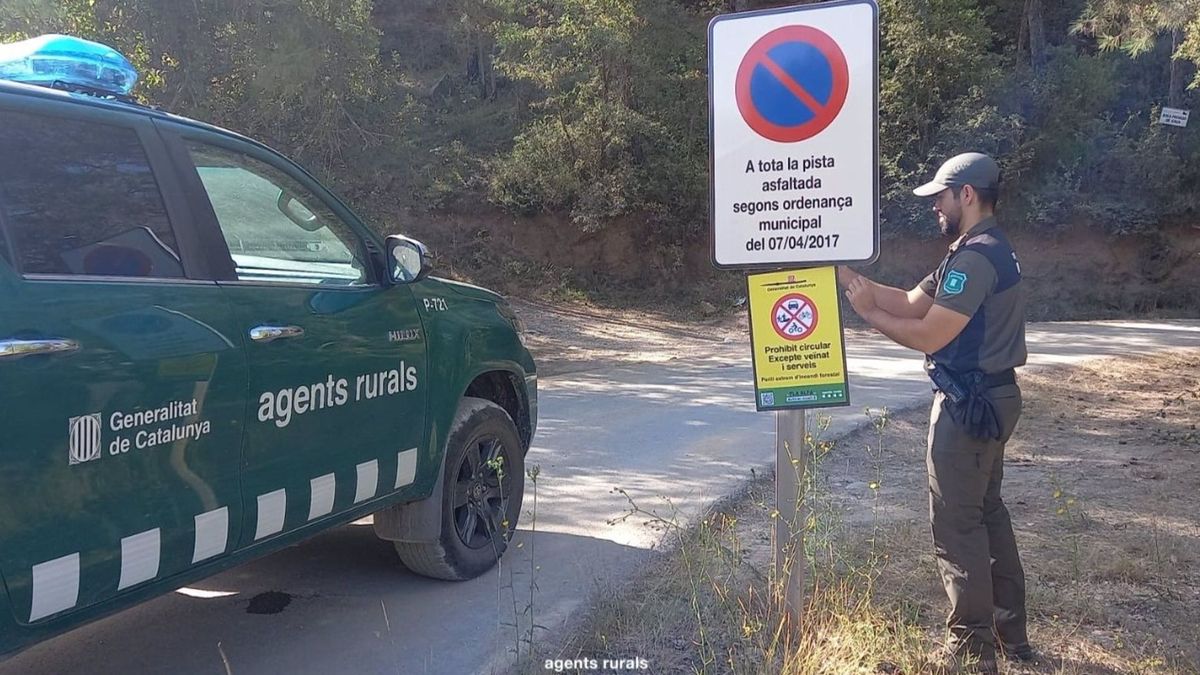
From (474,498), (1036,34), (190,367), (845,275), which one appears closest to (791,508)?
(845,275)

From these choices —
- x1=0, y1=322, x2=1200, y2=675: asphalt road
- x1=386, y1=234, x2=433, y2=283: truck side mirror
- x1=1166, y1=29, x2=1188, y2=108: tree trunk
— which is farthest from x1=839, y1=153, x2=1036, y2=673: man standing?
x1=1166, y1=29, x2=1188, y2=108: tree trunk

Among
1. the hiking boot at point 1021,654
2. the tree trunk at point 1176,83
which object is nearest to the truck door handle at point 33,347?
the hiking boot at point 1021,654

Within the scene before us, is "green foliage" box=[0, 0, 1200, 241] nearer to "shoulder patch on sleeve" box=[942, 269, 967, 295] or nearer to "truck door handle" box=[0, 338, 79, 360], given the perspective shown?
"shoulder patch on sleeve" box=[942, 269, 967, 295]

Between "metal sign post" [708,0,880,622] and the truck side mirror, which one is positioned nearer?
"metal sign post" [708,0,880,622]

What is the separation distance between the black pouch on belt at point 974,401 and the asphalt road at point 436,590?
168cm

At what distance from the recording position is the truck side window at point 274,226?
362cm

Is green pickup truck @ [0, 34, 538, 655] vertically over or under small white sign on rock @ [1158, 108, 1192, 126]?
under

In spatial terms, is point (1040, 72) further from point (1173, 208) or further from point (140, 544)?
point (140, 544)

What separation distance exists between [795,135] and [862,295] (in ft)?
2.04

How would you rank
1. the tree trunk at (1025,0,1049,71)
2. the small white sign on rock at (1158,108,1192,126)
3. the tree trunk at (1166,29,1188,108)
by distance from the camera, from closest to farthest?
the small white sign on rock at (1158,108,1192,126), the tree trunk at (1166,29,1188,108), the tree trunk at (1025,0,1049,71)

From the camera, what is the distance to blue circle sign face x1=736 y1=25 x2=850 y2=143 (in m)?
3.42

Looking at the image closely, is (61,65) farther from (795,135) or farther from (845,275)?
(845,275)

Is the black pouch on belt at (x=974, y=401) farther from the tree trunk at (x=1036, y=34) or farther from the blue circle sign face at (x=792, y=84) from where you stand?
the tree trunk at (x=1036, y=34)

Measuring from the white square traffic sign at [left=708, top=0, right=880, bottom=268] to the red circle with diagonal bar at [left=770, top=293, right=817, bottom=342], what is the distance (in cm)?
14
